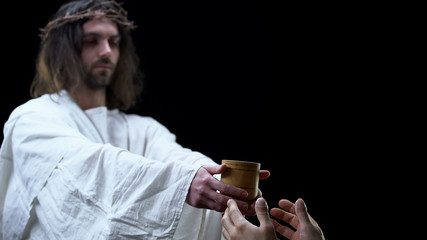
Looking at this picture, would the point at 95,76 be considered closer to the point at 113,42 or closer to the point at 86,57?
the point at 86,57

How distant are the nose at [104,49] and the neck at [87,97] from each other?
0.23 metres

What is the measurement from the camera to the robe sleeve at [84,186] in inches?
55.9

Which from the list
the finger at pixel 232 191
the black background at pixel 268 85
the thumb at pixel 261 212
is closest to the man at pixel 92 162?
the finger at pixel 232 191

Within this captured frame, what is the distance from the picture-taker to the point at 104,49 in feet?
7.65

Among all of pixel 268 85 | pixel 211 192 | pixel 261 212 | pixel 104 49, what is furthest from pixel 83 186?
pixel 268 85

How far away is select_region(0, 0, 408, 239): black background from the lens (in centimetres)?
246

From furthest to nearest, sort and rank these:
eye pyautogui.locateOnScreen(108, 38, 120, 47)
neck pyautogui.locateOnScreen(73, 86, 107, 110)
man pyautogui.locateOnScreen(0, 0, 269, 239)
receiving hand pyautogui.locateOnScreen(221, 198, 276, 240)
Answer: eye pyautogui.locateOnScreen(108, 38, 120, 47), neck pyautogui.locateOnScreen(73, 86, 107, 110), man pyautogui.locateOnScreen(0, 0, 269, 239), receiving hand pyautogui.locateOnScreen(221, 198, 276, 240)

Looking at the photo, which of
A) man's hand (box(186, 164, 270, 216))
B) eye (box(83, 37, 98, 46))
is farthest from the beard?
man's hand (box(186, 164, 270, 216))

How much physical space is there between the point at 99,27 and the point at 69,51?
23 centimetres

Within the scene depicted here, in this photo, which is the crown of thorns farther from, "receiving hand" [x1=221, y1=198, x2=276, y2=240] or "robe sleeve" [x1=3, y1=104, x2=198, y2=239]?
"receiving hand" [x1=221, y1=198, x2=276, y2=240]

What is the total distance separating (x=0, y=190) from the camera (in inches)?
74.9

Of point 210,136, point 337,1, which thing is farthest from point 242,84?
point 337,1

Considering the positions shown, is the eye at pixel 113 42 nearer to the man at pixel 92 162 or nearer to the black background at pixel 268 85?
the man at pixel 92 162

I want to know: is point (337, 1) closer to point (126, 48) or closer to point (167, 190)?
point (126, 48)
